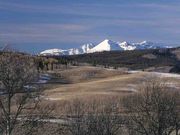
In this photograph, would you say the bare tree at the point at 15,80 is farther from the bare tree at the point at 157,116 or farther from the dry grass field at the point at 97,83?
the dry grass field at the point at 97,83

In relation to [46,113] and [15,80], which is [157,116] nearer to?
[46,113]

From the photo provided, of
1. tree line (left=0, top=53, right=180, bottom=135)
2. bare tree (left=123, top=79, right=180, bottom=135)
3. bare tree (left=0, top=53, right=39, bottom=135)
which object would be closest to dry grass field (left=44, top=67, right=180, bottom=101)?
tree line (left=0, top=53, right=180, bottom=135)

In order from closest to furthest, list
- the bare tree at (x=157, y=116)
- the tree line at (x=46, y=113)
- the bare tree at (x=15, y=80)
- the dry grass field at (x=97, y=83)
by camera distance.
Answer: the bare tree at (x=15, y=80) < the tree line at (x=46, y=113) < the bare tree at (x=157, y=116) < the dry grass field at (x=97, y=83)

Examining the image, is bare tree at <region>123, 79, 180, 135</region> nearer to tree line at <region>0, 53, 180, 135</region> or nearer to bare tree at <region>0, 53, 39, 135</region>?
tree line at <region>0, 53, 180, 135</region>

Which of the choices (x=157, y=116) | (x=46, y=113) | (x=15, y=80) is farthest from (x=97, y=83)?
(x=15, y=80)

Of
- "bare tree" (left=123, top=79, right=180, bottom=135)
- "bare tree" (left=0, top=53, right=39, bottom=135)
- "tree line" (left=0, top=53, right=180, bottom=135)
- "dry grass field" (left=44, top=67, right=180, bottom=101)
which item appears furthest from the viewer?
"dry grass field" (left=44, top=67, right=180, bottom=101)

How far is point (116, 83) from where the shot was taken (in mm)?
146250

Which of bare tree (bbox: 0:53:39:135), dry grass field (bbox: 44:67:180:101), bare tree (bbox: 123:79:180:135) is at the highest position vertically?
bare tree (bbox: 0:53:39:135)

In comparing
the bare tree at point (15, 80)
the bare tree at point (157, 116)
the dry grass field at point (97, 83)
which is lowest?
the dry grass field at point (97, 83)

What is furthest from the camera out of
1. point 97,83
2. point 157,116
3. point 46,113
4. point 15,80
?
point 97,83

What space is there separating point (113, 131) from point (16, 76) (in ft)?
64.3

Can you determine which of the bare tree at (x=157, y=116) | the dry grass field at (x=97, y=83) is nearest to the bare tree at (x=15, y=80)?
the bare tree at (x=157, y=116)

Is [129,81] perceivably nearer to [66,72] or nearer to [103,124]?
[66,72]

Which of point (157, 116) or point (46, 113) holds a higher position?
point (46, 113)
